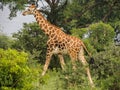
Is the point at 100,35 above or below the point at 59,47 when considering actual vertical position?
below

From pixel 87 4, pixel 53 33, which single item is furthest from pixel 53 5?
pixel 53 33

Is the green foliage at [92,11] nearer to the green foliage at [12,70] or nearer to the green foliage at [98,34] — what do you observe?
the green foliage at [98,34]

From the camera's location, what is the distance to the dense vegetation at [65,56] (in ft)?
30.1

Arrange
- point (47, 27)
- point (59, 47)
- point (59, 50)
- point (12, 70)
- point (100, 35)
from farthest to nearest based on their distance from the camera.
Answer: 1. point (100, 35)
2. point (47, 27)
3. point (59, 47)
4. point (59, 50)
5. point (12, 70)

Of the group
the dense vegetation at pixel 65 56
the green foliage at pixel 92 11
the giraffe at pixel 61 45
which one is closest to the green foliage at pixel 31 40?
the dense vegetation at pixel 65 56

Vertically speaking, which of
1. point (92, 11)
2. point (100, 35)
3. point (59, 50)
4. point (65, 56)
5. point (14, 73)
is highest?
point (14, 73)

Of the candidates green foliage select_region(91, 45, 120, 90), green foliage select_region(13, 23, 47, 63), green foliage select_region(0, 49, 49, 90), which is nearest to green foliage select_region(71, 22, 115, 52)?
green foliage select_region(13, 23, 47, 63)

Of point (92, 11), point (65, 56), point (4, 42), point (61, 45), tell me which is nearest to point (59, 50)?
point (61, 45)

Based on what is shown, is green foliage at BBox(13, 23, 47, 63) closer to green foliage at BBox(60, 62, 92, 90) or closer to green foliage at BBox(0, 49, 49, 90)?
green foliage at BBox(60, 62, 92, 90)

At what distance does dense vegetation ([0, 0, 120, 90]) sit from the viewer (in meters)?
9.17

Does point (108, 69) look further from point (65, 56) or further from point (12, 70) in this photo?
point (65, 56)

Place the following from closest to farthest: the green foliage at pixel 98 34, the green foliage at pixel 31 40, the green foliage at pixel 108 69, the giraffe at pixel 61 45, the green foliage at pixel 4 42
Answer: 1. the green foliage at pixel 108 69
2. the giraffe at pixel 61 45
3. the green foliage at pixel 31 40
4. the green foliage at pixel 98 34
5. the green foliage at pixel 4 42

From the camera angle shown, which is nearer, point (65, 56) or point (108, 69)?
point (108, 69)

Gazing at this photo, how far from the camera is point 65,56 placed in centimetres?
1975
